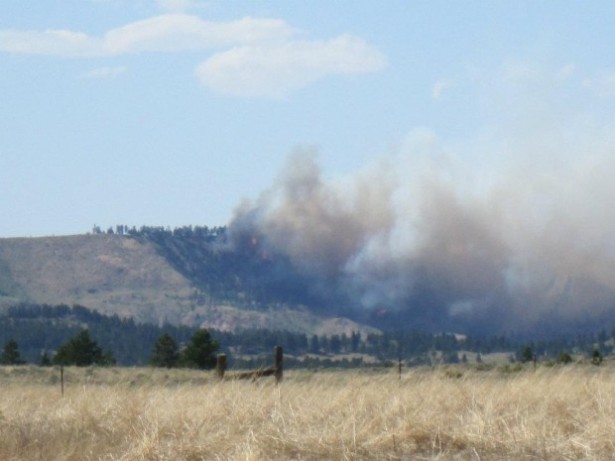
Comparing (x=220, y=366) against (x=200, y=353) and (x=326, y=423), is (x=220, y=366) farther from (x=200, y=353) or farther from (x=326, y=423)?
(x=200, y=353)

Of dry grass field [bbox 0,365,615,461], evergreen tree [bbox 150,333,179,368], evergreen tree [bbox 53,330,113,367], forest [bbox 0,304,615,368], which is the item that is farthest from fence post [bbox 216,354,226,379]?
forest [bbox 0,304,615,368]

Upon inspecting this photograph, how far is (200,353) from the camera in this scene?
5438cm

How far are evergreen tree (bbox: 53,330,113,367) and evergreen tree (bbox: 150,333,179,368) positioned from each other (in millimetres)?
2428

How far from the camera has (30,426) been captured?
52.4ft

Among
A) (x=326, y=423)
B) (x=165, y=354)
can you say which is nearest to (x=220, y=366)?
(x=326, y=423)

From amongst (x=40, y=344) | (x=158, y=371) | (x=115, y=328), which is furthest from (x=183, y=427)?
(x=115, y=328)

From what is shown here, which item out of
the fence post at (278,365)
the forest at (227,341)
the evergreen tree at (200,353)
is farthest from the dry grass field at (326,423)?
the forest at (227,341)

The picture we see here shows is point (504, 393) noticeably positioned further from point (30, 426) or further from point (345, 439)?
point (30, 426)

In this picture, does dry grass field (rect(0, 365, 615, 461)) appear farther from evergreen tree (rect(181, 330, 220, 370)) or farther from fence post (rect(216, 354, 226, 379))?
evergreen tree (rect(181, 330, 220, 370))

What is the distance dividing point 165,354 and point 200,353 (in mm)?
6863

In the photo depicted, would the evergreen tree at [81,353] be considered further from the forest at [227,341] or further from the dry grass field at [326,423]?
the forest at [227,341]

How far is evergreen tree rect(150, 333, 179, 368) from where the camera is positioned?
5941 cm

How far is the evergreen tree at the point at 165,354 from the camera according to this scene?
2339 inches

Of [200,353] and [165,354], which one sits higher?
[200,353]
